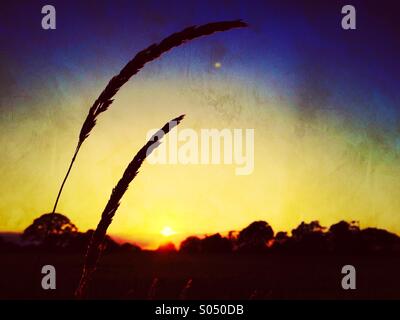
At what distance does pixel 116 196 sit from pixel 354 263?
4.47m

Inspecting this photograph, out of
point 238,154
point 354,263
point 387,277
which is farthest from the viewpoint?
point 387,277

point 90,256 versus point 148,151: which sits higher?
point 148,151

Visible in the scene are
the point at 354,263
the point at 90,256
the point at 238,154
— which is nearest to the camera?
the point at 90,256

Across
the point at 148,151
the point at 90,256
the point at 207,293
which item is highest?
the point at 148,151

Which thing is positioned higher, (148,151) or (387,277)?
(148,151)

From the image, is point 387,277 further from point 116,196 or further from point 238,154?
point 116,196
